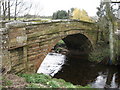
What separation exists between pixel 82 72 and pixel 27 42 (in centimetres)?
652

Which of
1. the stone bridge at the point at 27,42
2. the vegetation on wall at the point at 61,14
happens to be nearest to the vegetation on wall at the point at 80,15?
the vegetation on wall at the point at 61,14

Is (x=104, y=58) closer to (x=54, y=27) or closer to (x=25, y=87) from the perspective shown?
(x=54, y=27)

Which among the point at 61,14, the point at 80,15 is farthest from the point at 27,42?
the point at 61,14

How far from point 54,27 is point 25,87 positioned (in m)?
6.41

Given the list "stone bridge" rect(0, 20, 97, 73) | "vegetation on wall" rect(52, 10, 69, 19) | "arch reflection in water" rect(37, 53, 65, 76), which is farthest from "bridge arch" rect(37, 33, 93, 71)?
"vegetation on wall" rect(52, 10, 69, 19)

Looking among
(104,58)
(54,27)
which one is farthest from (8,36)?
(104,58)

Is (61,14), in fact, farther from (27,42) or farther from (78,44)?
(27,42)

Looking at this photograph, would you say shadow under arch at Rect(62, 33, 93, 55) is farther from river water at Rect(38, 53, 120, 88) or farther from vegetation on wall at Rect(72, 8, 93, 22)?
vegetation on wall at Rect(72, 8, 93, 22)

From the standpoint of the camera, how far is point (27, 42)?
9.09 metres

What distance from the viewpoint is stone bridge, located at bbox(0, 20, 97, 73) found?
7734 mm

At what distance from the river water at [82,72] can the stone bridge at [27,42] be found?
3.19 meters

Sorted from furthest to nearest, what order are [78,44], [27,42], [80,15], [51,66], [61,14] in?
[61,14]
[80,15]
[78,44]
[51,66]
[27,42]

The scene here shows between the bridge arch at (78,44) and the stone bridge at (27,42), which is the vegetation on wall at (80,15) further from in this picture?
the stone bridge at (27,42)

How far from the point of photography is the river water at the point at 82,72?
1191cm
